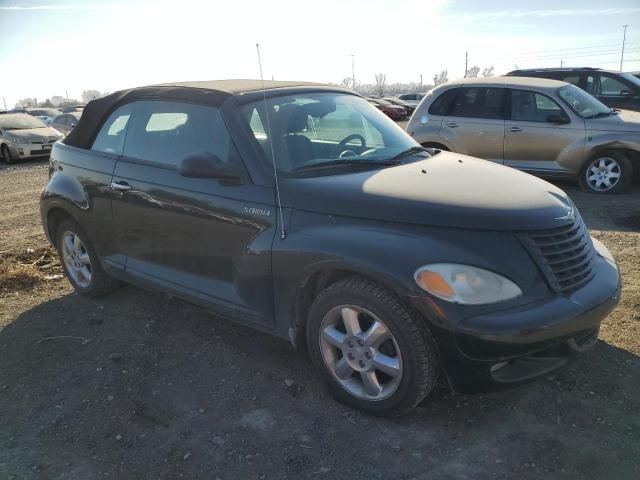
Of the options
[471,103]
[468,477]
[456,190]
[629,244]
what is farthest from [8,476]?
[471,103]

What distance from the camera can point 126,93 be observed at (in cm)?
422

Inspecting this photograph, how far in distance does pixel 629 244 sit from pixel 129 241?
190 inches

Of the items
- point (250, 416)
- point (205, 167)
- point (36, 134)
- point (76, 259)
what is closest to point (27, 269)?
point (76, 259)

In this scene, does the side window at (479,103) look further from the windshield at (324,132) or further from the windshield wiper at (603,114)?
the windshield at (324,132)

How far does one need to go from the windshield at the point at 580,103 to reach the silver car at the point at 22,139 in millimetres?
12836

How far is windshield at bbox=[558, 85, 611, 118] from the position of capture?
7887mm

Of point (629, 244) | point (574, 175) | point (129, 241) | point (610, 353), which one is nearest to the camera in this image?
point (610, 353)

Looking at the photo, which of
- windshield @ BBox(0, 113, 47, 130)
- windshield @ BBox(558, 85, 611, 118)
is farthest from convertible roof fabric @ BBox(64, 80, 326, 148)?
windshield @ BBox(0, 113, 47, 130)

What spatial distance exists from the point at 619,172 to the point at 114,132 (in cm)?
692

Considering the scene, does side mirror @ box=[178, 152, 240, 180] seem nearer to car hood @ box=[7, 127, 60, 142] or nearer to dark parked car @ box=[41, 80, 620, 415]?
dark parked car @ box=[41, 80, 620, 415]

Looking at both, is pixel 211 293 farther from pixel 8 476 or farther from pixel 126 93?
pixel 126 93

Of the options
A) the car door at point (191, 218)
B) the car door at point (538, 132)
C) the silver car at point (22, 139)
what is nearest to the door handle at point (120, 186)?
the car door at point (191, 218)

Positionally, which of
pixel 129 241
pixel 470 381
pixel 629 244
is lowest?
pixel 629 244

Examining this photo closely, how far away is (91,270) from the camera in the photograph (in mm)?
4562
